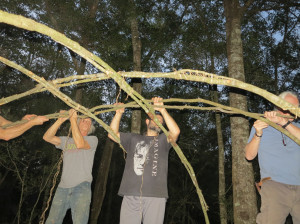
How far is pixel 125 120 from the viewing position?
12.1 m

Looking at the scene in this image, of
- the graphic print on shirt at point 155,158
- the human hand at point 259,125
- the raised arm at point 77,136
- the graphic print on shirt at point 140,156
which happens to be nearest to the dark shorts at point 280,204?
the human hand at point 259,125

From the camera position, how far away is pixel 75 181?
3064 mm

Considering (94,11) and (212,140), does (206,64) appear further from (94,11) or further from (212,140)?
(212,140)

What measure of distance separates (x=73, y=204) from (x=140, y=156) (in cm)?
105

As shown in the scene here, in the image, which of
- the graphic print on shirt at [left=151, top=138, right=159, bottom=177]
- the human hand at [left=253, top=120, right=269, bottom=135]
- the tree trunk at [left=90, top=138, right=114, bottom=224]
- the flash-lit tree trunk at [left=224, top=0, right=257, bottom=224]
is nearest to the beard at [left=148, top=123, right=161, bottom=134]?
the graphic print on shirt at [left=151, top=138, right=159, bottom=177]

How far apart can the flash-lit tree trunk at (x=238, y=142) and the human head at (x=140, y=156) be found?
5.67ft

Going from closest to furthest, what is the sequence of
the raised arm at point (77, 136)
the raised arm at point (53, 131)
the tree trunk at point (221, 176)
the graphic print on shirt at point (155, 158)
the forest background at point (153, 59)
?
the graphic print on shirt at point (155, 158) → the raised arm at point (77, 136) → the raised arm at point (53, 131) → the forest background at point (153, 59) → the tree trunk at point (221, 176)

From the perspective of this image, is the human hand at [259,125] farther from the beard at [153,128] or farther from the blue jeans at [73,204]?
the blue jeans at [73,204]

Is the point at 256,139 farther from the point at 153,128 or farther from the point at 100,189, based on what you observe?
the point at 100,189

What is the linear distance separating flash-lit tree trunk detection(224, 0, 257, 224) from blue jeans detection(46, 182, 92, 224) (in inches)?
83.6

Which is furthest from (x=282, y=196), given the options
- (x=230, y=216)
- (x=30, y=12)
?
(x=30, y=12)

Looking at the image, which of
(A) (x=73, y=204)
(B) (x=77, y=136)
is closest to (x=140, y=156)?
(B) (x=77, y=136)

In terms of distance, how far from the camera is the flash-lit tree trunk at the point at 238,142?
357 centimetres

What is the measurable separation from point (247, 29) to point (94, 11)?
5217mm
